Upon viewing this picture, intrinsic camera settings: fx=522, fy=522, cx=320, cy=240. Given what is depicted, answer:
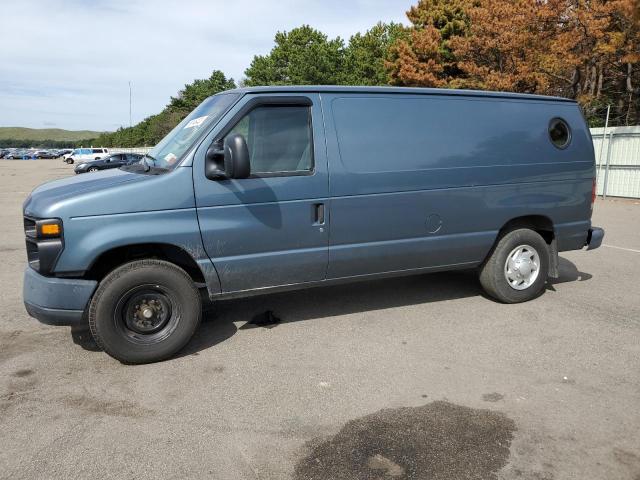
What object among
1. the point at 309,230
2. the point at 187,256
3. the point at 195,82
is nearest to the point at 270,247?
the point at 309,230

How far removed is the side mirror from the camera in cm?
392

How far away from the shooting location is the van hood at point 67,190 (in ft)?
12.5

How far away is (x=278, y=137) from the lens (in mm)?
4383

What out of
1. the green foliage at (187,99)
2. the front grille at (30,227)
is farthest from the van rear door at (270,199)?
the green foliage at (187,99)

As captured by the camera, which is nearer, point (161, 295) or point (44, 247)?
point (44, 247)

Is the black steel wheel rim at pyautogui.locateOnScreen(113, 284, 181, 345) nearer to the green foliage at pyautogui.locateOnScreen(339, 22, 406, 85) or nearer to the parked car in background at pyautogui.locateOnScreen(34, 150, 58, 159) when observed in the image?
the green foliage at pyautogui.locateOnScreen(339, 22, 406, 85)

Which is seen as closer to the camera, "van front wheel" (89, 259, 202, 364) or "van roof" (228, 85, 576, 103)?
"van front wheel" (89, 259, 202, 364)

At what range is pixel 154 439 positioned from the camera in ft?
10.3

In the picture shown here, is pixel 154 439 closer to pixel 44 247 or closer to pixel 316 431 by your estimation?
pixel 316 431

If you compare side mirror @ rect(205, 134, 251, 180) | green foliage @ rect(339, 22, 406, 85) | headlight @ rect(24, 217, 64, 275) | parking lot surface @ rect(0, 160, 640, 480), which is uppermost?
green foliage @ rect(339, 22, 406, 85)

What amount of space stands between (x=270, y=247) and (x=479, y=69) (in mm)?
21531

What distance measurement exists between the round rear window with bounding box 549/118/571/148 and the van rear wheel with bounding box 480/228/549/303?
98 cm

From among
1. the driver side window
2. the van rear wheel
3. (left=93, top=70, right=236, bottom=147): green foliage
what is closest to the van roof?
the driver side window

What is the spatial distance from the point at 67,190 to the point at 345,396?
8.56 ft
